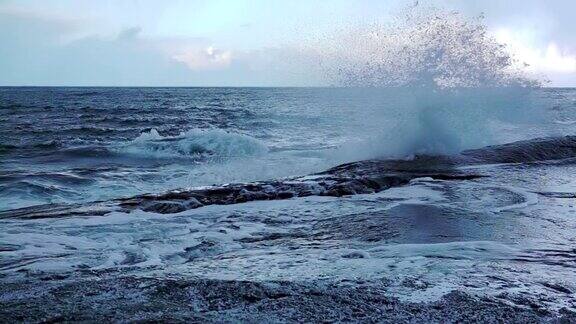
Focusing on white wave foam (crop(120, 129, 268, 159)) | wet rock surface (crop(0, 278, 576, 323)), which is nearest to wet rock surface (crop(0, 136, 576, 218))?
wet rock surface (crop(0, 278, 576, 323))

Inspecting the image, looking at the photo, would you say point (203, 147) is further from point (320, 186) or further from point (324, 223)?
point (324, 223)

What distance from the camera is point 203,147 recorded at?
15.6 m

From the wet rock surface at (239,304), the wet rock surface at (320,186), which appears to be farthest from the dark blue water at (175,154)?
the wet rock surface at (239,304)

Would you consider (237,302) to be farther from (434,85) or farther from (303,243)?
(434,85)

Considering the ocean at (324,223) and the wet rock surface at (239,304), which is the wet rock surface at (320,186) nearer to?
the ocean at (324,223)

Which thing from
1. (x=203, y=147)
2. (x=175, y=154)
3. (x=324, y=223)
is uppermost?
(x=324, y=223)

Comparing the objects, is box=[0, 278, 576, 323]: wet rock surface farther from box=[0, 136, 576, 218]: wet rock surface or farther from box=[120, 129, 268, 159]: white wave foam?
box=[120, 129, 268, 159]: white wave foam

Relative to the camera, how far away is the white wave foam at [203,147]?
14.9 m

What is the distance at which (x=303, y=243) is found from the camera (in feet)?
15.0

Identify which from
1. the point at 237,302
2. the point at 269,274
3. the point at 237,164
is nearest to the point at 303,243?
the point at 269,274

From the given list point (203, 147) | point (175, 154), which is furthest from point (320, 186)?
point (203, 147)

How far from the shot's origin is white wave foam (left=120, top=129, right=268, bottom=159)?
1487cm

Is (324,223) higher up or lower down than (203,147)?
higher up

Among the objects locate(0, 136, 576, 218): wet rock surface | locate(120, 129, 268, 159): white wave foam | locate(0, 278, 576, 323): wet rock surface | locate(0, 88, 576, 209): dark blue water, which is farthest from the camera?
locate(120, 129, 268, 159): white wave foam
